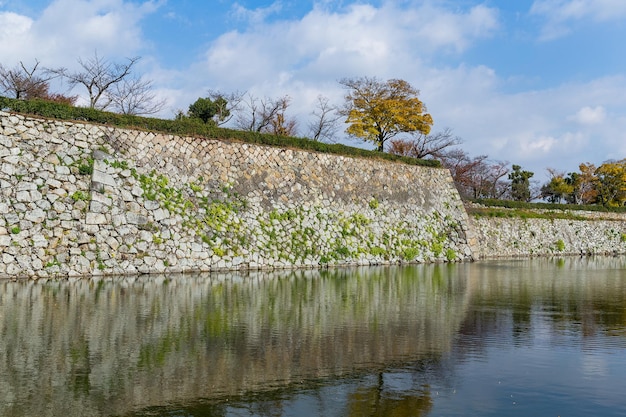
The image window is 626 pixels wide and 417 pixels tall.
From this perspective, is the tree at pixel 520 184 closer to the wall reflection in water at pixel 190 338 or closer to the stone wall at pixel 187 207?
the stone wall at pixel 187 207

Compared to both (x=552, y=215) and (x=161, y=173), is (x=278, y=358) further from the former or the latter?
(x=552, y=215)

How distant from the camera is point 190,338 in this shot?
9914mm

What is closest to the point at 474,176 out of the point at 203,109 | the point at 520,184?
the point at 520,184

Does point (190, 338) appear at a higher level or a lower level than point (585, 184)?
lower

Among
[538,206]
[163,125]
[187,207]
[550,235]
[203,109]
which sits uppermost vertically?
[203,109]

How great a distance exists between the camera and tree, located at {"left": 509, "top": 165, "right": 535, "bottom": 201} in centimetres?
7481

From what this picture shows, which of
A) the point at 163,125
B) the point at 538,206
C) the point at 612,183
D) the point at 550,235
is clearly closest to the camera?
the point at 163,125

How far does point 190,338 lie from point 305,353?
2.18 metres

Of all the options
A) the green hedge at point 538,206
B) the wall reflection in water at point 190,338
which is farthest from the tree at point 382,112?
the wall reflection in water at point 190,338

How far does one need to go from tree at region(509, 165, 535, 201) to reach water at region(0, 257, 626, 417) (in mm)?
61007

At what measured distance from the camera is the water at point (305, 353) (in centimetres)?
657

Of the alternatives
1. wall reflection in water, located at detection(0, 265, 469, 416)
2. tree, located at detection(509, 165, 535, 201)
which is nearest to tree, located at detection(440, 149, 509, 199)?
tree, located at detection(509, 165, 535, 201)

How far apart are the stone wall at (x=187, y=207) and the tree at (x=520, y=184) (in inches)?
1702

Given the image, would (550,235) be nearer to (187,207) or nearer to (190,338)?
(187,207)
